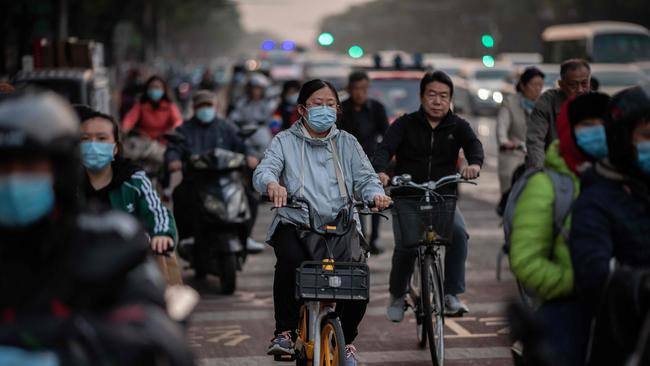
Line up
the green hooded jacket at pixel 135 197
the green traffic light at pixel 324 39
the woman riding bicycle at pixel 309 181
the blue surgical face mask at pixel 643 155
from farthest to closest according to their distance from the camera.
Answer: the green traffic light at pixel 324 39 → the woman riding bicycle at pixel 309 181 → the green hooded jacket at pixel 135 197 → the blue surgical face mask at pixel 643 155

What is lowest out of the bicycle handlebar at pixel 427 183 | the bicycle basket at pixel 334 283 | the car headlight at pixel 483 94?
the car headlight at pixel 483 94

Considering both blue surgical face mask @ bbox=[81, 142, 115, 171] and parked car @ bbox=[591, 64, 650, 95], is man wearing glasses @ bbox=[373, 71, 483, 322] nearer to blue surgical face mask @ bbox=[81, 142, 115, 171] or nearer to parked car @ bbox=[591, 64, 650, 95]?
blue surgical face mask @ bbox=[81, 142, 115, 171]

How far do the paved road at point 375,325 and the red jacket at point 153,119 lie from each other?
1.89 meters

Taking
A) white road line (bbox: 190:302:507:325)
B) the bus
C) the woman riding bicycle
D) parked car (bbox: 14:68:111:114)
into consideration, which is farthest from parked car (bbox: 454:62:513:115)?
the woman riding bicycle

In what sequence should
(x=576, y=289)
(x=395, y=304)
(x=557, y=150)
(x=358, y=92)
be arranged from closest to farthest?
(x=576, y=289), (x=557, y=150), (x=395, y=304), (x=358, y=92)

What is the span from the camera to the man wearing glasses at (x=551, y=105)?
9.30 meters

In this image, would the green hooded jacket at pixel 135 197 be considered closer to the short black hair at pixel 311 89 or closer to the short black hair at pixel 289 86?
the short black hair at pixel 311 89

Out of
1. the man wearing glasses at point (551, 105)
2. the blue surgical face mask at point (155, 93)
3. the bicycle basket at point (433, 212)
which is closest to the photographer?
the bicycle basket at point (433, 212)

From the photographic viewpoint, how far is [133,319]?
10.4 feet

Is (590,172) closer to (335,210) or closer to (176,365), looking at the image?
(176,365)

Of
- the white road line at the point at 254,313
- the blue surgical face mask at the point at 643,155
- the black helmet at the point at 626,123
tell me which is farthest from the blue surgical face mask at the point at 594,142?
the white road line at the point at 254,313

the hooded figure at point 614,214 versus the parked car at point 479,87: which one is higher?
the hooded figure at point 614,214

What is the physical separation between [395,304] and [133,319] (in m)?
5.65

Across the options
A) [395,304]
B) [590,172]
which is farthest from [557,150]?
[395,304]
